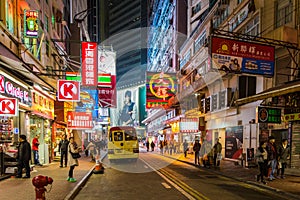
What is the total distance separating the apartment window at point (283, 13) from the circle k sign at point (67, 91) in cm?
1288

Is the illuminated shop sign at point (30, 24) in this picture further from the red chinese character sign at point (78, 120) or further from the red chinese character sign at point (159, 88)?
the red chinese character sign at point (159, 88)

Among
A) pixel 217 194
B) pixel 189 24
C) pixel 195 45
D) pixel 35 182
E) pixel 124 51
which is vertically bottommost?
pixel 217 194

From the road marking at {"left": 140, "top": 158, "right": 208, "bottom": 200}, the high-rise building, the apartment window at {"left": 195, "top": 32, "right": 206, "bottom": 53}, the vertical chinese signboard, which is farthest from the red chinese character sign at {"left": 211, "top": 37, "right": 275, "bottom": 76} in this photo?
the high-rise building

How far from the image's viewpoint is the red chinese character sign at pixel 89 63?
22047 mm

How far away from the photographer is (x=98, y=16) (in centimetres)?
11838

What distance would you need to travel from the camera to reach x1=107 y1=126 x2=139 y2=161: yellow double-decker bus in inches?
825

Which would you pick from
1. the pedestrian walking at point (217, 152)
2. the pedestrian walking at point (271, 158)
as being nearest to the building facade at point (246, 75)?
the pedestrian walking at point (217, 152)

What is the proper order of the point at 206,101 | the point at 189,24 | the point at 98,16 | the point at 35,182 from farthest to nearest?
the point at 98,16, the point at 189,24, the point at 206,101, the point at 35,182

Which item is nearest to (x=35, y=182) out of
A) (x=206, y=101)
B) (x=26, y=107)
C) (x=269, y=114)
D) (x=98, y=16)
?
(x=26, y=107)

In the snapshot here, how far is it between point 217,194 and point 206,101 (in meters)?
19.6

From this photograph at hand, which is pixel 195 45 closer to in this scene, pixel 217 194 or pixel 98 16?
pixel 217 194

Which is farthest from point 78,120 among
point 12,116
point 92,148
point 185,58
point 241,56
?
point 185,58

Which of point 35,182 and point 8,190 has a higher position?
point 35,182

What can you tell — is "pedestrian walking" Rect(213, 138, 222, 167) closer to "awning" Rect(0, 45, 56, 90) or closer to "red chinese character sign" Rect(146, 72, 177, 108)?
"awning" Rect(0, 45, 56, 90)
